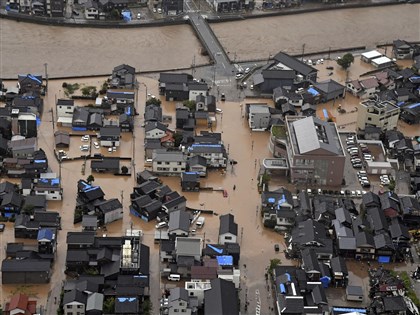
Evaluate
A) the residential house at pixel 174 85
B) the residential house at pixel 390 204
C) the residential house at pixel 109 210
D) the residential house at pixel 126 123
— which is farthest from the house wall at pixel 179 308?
the residential house at pixel 174 85

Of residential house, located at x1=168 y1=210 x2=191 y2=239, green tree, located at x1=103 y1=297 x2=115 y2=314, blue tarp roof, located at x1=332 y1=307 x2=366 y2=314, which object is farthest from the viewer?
residential house, located at x1=168 y1=210 x2=191 y2=239

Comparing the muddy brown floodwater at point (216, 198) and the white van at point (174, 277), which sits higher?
the muddy brown floodwater at point (216, 198)

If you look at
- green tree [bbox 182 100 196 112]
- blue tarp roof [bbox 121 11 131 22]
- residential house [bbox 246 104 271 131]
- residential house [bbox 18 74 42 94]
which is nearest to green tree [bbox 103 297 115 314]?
residential house [bbox 246 104 271 131]

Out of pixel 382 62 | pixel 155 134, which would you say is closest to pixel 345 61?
pixel 382 62

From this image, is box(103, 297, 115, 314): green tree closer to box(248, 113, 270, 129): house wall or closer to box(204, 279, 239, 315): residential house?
box(204, 279, 239, 315): residential house

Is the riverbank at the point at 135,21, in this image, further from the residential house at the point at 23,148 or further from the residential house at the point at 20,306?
the residential house at the point at 20,306

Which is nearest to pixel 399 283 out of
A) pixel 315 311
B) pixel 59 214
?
pixel 315 311

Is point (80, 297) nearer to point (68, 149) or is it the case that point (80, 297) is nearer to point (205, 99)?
point (68, 149)
